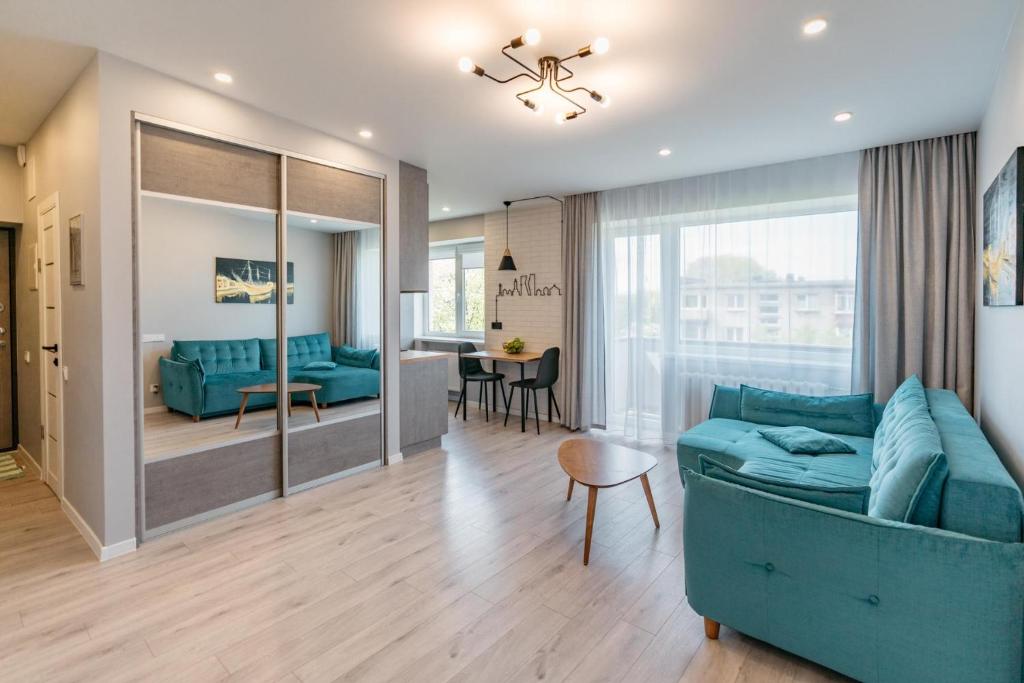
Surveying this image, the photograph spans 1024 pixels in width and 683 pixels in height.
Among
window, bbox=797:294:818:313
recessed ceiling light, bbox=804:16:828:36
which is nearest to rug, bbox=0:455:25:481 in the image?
recessed ceiling light, bbox=804:16:828:36

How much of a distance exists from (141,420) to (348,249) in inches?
73.0

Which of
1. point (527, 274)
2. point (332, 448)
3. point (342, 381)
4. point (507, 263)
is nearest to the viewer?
point (332, 448)

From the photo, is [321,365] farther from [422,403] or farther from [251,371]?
[422,403]

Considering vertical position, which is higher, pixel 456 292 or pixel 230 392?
pixel 456 292

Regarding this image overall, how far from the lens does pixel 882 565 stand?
171 cm

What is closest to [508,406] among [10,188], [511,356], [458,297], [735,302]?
[511,356]

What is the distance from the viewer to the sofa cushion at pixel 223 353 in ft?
10.5

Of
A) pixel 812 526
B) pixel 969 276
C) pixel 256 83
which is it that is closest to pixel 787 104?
pixel 969 276

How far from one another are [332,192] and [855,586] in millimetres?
3916

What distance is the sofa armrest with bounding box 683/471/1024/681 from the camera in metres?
1.58

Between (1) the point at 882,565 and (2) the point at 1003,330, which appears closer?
(1) the point at 882,565

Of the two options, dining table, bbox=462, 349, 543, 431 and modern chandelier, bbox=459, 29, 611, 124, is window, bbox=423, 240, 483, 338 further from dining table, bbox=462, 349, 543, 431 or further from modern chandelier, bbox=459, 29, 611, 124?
modern chandelier, bbox=459, 29, 611, 124

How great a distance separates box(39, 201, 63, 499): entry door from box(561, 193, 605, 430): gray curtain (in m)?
4.41

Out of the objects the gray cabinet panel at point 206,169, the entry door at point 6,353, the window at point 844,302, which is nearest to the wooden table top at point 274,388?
the gray cabinet panel at point 206,169
